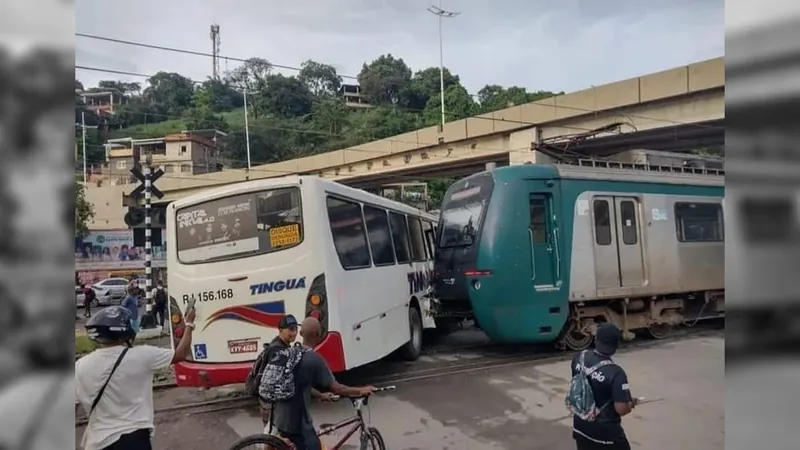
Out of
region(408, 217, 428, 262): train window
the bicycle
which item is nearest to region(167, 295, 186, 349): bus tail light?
the bicycle

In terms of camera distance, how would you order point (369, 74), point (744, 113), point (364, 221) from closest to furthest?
1. point (744, 113)
2. point (364, 221)
3. point (369, 74)

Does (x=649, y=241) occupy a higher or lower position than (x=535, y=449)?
higher

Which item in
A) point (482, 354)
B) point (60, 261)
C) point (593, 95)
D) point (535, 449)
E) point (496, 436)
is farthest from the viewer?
point (593, 95)

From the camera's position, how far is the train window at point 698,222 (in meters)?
10.7

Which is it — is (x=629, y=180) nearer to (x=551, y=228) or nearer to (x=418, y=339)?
(x=551, y=228)

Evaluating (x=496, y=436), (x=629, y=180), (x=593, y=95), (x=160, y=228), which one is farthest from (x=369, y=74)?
(x=496, y=436)

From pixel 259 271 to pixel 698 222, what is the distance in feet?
27.6

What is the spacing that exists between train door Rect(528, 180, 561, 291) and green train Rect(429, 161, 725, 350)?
15 millimetres

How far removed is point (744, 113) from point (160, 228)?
460 inches

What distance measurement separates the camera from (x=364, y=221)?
768 cm

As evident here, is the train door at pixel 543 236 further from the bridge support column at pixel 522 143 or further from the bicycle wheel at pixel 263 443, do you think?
the bridge support column at pixel 522 143

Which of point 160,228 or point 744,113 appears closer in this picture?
point 744,113

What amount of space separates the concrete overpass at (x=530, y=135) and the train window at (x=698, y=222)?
9.31 ft

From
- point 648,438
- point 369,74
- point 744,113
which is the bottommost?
point 648,438
